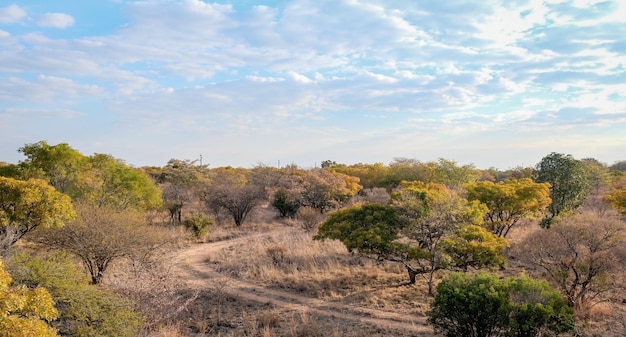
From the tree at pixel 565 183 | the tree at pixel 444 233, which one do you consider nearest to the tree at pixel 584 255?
the tree at pixel 444 233

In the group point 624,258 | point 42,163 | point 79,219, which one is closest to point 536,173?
point 624,258

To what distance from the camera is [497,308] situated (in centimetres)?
956

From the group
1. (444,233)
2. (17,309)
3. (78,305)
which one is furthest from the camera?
(444,233)

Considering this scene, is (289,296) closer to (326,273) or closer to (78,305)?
(326,273)

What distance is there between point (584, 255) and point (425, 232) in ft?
15.0

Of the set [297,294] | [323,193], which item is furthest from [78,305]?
[323,193]

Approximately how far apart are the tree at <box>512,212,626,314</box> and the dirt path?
4331mm

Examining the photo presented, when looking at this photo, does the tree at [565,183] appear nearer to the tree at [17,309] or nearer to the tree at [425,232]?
the tree at [425,232]

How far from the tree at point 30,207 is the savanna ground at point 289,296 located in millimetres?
2855

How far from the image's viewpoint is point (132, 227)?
1616 cm

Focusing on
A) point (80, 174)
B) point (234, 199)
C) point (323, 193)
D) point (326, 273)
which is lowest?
point (326, 273)

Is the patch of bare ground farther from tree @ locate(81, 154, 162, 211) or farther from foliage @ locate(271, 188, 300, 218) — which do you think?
foliage @ locate(271, 188, 300, 218)

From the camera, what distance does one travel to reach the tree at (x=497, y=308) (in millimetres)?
9234

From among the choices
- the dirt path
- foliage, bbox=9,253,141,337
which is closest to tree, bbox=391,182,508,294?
the dirt path
